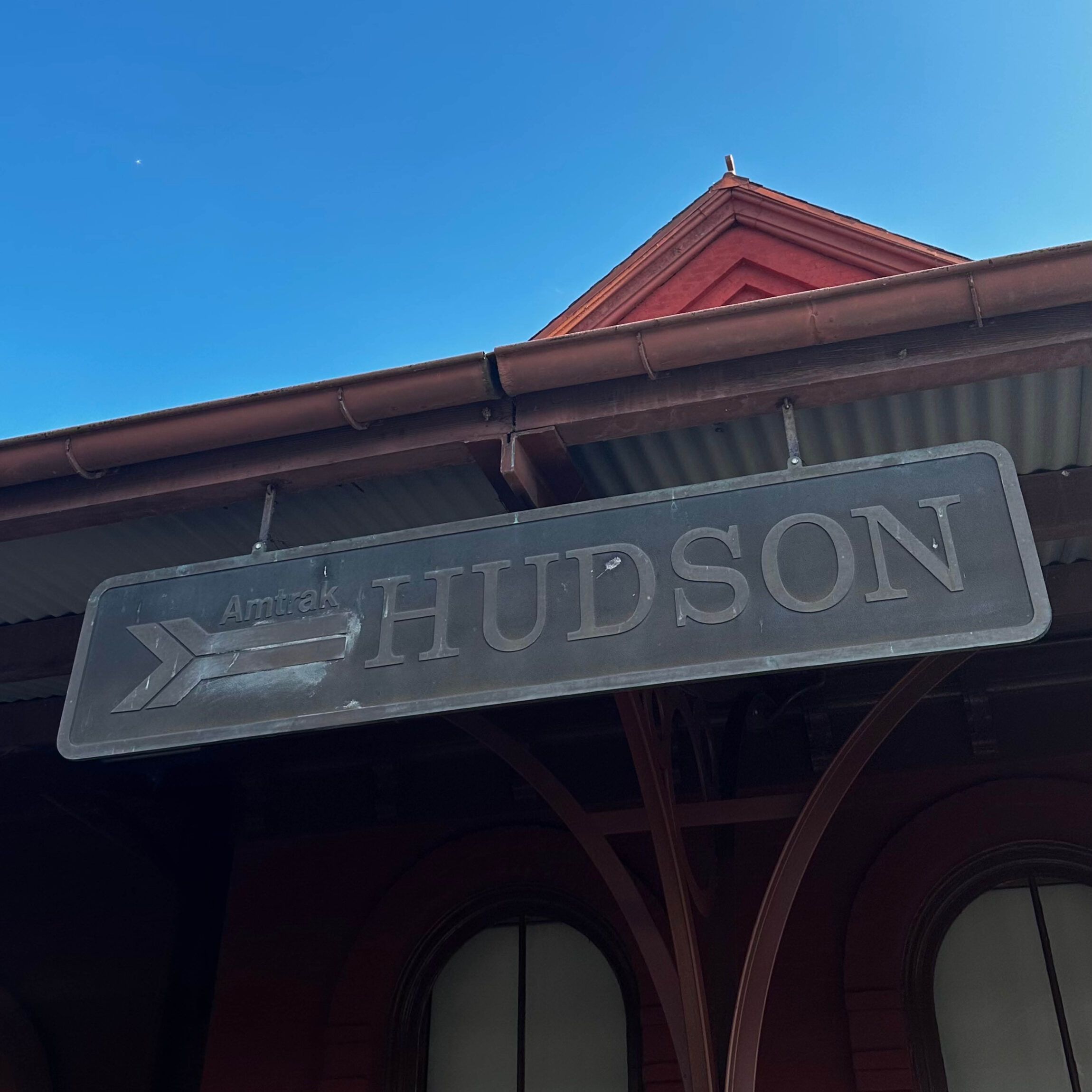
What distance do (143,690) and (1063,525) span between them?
3.18 metres

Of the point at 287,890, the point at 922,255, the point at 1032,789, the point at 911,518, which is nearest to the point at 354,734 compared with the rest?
the point at 287,890

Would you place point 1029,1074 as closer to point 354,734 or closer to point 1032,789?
point 1032,789

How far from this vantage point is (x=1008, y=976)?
4992mm

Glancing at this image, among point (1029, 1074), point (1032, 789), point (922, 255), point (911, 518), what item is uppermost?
point (922, 255)

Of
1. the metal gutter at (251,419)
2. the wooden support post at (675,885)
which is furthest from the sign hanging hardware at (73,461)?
the wooden support post at (675,885)

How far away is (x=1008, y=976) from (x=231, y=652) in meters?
4.00

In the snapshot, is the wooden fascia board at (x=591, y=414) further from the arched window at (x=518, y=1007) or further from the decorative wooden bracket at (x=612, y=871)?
the arched window at (x=518, y=1007)

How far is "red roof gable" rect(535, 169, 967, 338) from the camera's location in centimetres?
712

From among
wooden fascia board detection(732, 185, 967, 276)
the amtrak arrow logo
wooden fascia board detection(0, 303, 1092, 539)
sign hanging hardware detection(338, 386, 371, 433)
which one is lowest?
the amtrak arrow logo

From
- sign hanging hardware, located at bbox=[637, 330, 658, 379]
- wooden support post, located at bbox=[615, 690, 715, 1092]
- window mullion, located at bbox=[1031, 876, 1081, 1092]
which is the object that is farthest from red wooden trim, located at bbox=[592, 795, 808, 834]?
sign hanging hardware, located at bbox=[637, 330, 658, 379]

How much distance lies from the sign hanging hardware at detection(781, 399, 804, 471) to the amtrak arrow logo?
139cm

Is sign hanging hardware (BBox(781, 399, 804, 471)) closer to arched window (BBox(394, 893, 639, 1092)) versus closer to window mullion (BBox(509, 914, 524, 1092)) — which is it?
arched window (BBox(394, 893, 639, 1092))

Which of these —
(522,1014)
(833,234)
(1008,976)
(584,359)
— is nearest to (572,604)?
(584,359)

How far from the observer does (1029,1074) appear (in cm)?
475
